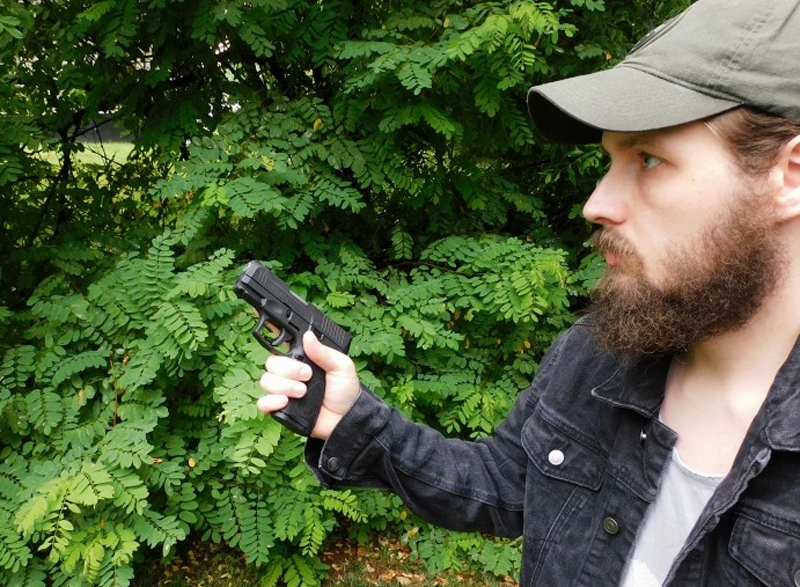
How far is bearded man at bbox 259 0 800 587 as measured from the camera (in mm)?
1199

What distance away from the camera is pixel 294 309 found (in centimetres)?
165

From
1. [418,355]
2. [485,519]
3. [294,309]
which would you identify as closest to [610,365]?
[485,519]

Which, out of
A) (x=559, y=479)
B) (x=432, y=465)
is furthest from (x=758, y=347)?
(x=432, y=465)

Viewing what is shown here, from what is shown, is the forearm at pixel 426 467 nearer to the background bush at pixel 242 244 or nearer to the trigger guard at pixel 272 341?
the trigger guard at pixel 272 341

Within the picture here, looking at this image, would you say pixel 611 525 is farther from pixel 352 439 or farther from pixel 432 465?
pixel 352 439

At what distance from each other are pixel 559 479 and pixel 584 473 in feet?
0.20

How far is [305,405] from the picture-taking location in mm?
1576

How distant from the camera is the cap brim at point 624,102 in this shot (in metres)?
1.22

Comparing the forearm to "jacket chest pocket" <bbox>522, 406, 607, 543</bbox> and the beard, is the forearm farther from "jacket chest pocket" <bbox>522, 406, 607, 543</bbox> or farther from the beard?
the beard

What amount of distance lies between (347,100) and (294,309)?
2.49m

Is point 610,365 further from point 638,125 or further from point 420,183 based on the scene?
point 420,183

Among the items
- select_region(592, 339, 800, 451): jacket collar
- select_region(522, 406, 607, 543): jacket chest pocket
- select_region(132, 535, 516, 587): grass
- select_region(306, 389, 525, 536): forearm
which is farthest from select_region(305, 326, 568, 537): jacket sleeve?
select_region(132, 535, 516, 587): grass

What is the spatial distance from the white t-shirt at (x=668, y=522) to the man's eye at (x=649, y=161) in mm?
589

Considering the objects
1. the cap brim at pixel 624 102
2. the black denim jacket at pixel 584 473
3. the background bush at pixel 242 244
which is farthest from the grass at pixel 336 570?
the cap brim at pixel 624 102
